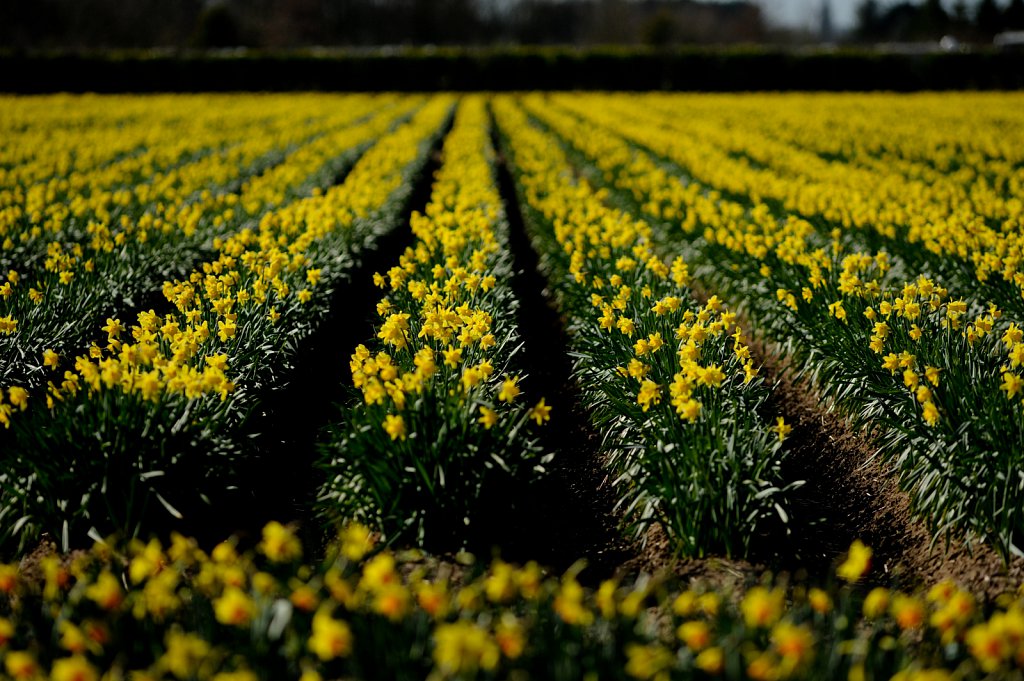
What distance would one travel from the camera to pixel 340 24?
281 ft

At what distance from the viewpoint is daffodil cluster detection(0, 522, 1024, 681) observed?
2.25m

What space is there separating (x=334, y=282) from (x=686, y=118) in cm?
1890

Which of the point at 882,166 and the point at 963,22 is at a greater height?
the point at 963,22

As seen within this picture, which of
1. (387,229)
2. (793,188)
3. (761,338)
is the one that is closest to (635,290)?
(761,338)

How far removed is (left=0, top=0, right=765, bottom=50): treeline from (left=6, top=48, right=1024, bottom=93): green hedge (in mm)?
15089

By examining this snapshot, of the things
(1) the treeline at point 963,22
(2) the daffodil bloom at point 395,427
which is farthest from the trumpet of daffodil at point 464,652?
(1) the treeline at point 963,22

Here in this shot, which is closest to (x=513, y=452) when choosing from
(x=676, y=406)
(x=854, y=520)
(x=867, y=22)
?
(x=676, y=406)

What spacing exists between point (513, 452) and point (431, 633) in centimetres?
161

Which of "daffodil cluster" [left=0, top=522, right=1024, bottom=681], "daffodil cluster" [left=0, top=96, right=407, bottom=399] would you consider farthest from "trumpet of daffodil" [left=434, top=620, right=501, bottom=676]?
"daffodil cluster" [left=0, top=96, right=407, bottom=399]

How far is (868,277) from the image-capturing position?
662 cm

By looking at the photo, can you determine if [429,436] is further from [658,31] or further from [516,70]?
[658,31]

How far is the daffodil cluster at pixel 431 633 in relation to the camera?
2248 mm

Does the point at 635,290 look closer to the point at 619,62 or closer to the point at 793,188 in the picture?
the point at 793,188

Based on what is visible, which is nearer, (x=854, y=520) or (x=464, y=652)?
(x=464, y=652)
